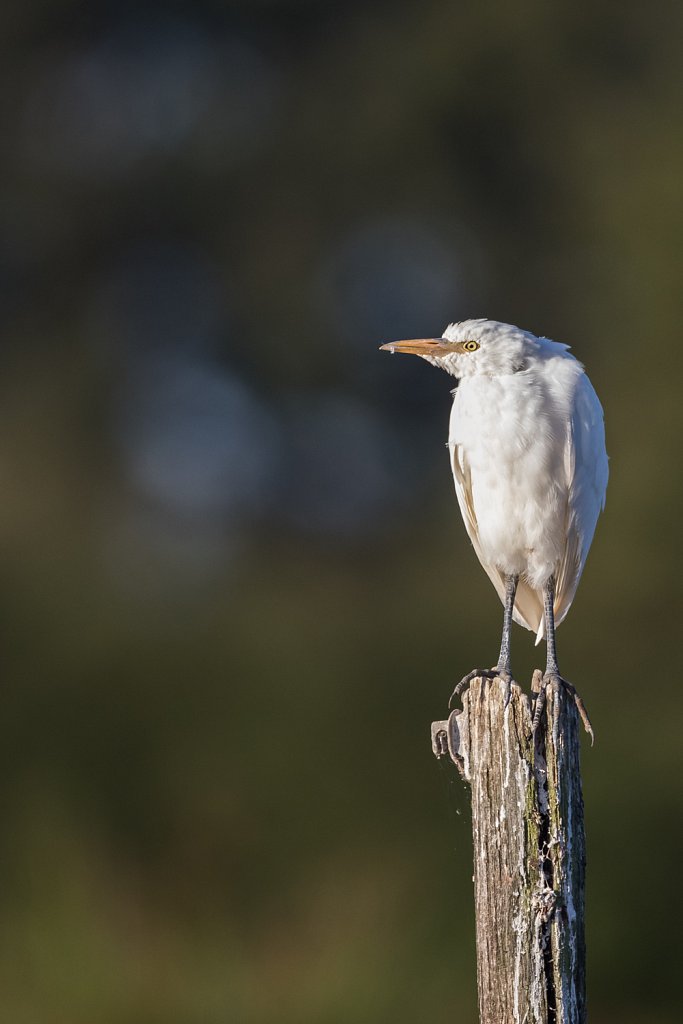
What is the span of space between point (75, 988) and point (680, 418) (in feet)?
14.8

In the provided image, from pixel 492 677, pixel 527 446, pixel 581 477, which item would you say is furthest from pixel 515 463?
pixel 492 677

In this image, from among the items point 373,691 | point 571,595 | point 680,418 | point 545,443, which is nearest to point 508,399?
point 545,443

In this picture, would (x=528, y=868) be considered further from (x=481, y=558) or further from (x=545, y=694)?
(x=481, y=558)

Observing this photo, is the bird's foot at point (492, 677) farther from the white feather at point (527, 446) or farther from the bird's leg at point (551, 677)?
the white feather at point (527, 446)

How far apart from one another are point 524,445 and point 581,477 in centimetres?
19

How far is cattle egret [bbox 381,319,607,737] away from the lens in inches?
109

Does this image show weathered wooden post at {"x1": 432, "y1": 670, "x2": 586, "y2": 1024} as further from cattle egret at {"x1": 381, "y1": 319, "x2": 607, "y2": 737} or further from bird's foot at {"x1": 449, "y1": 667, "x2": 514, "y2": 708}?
cattle egret at {"x1": 381, "y1": 319, "x2": 607, "y2": 737}

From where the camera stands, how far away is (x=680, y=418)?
6.85 m

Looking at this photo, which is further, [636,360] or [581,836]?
[636,360]

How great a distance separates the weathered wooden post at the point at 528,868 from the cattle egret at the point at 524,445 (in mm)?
705

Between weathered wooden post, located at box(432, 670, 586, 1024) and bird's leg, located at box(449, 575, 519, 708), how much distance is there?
0.28 ft

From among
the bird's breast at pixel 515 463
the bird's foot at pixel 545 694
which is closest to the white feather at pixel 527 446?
the bird's breast at pixel 515 463

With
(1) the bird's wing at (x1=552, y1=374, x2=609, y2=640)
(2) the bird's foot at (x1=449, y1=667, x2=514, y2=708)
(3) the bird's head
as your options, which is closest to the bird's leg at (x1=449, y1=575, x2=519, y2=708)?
(2) the bird's foot at (x1=449, y1=667, x2=514, y2=708)

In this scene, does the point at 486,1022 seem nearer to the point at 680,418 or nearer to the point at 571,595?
the point at 571,595
